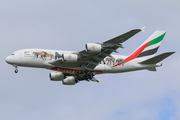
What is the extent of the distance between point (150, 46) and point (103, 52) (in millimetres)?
9851

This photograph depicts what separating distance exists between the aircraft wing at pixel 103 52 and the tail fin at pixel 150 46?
6998mm

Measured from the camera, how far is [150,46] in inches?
1895

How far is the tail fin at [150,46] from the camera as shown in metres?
47.3

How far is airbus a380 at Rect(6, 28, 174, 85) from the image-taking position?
4069cm

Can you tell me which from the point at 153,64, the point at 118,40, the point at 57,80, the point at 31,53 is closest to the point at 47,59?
the point at 31,53

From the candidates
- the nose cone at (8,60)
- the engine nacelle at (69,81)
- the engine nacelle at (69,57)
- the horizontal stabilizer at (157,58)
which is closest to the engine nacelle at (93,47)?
the engine nacelle at (69,57)

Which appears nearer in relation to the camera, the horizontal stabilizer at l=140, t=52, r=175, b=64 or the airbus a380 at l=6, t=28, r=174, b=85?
the airbus a380 at l=6, t=28, r=174, b=85

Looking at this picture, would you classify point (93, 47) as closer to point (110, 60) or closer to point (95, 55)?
point (95, 55)

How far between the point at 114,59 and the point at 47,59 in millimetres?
8993

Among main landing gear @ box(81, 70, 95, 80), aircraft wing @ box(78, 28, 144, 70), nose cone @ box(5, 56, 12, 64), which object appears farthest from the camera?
main landing gear @ box(81, 70, 95, 80)

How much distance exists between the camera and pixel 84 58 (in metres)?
42.6

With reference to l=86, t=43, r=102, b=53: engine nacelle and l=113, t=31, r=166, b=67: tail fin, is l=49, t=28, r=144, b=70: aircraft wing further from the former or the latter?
l=113, t=31, r=166, b=67: tail fin

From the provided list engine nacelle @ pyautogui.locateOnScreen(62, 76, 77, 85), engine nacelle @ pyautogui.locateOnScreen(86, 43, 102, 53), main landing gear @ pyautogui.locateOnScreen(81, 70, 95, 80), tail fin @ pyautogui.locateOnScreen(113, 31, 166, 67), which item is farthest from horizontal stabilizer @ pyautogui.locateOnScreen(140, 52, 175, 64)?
engine nacelle @ pyautogui.locateOnScreen(62, 76, 77, 85)

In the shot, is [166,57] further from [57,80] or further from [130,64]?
[57,80]
